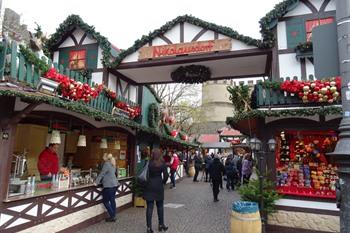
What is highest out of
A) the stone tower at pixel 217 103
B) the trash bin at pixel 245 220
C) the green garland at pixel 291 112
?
the stone tower at pixel 217 103

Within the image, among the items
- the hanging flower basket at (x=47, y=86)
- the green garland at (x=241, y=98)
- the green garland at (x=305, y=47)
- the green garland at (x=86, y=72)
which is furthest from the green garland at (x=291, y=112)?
the green garland at (x=86, y=72)

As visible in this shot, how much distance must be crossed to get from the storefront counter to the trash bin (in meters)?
4.02

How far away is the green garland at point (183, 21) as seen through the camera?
868 cm

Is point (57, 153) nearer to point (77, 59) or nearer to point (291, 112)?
point (77, 59)

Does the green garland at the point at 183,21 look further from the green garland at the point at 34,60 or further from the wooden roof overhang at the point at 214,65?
the green garland at the point at 34,60

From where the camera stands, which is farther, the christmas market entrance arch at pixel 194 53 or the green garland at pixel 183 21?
the christmas market entrance arch at pixel 194 53

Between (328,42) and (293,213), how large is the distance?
5.99 metres

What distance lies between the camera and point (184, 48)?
920 cm

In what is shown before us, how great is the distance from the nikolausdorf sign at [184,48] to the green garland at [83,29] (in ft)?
4.18

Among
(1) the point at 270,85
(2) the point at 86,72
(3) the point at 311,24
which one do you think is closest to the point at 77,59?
(2) the point at 86,72

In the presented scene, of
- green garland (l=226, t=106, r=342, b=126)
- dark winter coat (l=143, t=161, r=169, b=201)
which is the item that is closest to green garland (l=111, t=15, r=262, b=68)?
green garland (l=226, t=106, r=342, b=126)

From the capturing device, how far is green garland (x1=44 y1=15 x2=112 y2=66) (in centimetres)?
991

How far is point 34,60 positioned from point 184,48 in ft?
16.1

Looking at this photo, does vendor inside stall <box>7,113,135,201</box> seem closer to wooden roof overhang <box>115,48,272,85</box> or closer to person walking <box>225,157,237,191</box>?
wooden roof overhang <box>115,48,272,85</box>
